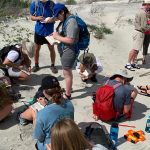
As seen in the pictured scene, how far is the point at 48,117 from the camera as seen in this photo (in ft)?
15.6

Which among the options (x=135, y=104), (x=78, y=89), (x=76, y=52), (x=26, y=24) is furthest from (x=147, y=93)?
(x=26, y=24)

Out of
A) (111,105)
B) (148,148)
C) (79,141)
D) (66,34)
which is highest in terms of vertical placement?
(66,34)

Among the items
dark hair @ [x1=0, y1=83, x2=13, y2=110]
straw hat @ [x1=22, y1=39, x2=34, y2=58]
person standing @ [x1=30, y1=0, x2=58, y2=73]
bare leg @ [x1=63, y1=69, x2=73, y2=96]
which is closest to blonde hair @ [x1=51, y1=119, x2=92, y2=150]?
dark hair @ [x1=0, y1=83, x2=13, y2=110]

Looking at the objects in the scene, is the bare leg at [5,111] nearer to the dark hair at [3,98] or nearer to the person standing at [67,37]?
the dark hair at [3,98]

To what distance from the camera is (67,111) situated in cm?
486

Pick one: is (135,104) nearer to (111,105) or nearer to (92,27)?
(111,105)

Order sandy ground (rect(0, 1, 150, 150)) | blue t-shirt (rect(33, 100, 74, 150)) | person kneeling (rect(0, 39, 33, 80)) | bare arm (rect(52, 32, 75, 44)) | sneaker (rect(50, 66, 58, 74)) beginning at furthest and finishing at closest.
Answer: sneaker (rect(50, 66, 58, 74)) < person kneeling (rect(0, 39, 33, 80)) < bare arm (rect(52, 32, 75, 44)) < sandy ground (rect(0, 1, 150, 150)) < blue t-shirt (rect(33, 100, 74, 150))

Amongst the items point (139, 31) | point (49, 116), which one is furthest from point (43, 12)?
point (49, 116)

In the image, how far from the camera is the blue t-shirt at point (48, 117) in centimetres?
477

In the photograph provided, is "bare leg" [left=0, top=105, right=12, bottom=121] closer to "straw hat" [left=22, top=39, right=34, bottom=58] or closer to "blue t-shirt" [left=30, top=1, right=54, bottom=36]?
"blue t-shirt" [left=30, top=1, right=54, bottom=36]

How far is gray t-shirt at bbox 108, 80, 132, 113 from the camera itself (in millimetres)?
6109

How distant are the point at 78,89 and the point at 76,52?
1.27 m

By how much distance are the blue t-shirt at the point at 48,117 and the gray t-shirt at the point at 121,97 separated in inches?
55.0

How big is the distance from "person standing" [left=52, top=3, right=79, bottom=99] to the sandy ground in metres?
0.86
